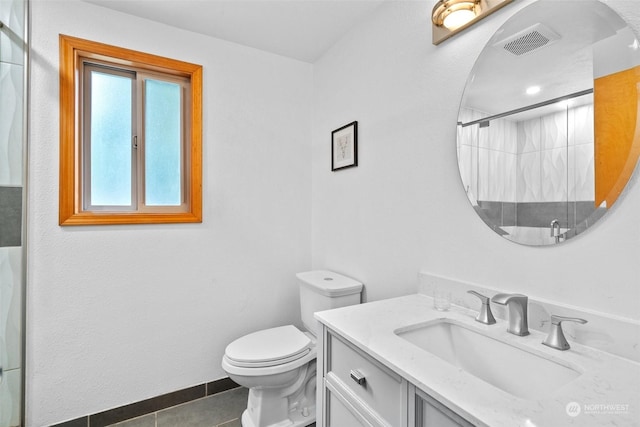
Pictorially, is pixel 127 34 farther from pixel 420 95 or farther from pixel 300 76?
pixel 420 95


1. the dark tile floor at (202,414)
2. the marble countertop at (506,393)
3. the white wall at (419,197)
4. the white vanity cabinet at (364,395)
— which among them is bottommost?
the dark tile floor at (202,414)

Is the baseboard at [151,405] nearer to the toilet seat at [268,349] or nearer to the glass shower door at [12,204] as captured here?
the glass shower door at [12,204]

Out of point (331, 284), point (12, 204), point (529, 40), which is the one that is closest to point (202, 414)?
point (331, 284)

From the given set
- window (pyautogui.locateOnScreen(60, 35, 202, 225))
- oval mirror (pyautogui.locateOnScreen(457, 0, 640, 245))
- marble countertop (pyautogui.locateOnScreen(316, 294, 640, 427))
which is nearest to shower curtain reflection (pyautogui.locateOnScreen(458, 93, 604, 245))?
oval mirror (pyautogui.locateOnScreen(457, 0, 640, 245))

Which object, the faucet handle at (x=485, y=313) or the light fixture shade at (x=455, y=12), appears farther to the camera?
the light fixture shade at (x=455, y=12)

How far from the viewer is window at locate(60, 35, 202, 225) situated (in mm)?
1630

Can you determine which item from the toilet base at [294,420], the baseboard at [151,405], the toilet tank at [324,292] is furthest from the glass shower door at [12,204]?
the toilet tank at [324,292]

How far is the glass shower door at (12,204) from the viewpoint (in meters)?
1.37

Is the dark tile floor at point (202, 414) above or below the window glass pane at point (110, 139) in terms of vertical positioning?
below

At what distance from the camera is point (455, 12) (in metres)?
1.16

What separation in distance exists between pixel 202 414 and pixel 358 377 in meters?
1.37

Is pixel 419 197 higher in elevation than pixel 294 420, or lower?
higher

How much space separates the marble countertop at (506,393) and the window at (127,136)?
144cm

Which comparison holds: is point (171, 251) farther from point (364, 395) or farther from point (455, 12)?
point (455, 12)
